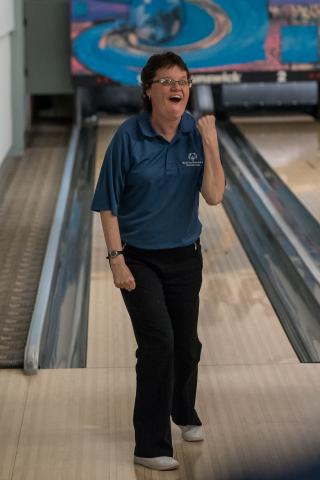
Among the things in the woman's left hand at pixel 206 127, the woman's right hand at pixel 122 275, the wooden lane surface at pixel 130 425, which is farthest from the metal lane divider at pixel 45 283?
the woman's left hand at pixel 206 127

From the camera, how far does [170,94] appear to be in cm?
371

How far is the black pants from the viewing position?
152 inches

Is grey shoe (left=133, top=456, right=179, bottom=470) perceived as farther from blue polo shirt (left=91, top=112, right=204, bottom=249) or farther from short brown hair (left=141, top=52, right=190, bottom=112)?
short brown hair (left=141, top=52, right=190, bottom=112)

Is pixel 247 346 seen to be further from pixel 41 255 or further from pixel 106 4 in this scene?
pixel 106 4

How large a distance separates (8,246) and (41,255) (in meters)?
0.31

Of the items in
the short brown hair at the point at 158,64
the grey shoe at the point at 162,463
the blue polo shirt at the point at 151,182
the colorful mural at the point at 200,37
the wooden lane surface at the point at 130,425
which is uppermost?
the short brown hair at the point at 158,64

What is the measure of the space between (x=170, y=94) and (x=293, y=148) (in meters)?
6.75

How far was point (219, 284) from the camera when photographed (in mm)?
6402

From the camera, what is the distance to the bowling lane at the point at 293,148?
869cm

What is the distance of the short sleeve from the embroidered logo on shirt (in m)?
0.21

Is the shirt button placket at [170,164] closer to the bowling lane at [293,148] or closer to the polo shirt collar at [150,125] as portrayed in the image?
the polo shirt collar at [150,125]

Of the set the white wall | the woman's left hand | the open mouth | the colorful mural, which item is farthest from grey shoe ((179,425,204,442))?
the colorful mural

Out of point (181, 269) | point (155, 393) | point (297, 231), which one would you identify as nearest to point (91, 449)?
point (155, 393)

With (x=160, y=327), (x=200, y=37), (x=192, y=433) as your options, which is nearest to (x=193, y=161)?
(x=160, y=327)
